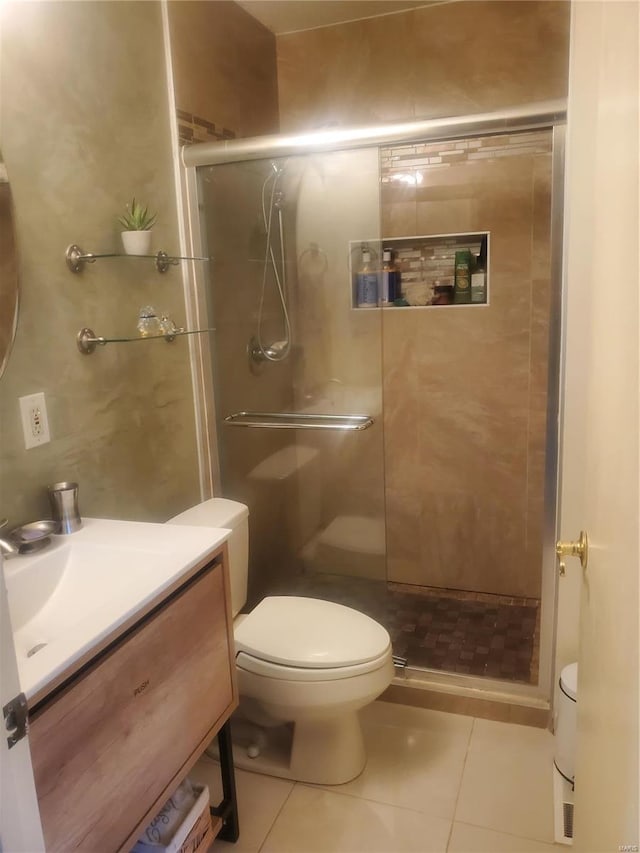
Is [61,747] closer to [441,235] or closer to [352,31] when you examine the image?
[441,235]

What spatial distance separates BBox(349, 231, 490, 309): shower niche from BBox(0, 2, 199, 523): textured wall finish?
78 centimetres

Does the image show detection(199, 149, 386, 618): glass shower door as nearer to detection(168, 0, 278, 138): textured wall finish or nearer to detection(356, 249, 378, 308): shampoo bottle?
detection(356, 249, 378, 308): shampoo bottle

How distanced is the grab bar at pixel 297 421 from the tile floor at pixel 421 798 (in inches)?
42.5

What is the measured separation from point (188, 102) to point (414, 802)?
7.30 feet

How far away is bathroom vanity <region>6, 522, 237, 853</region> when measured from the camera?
0.96 meters

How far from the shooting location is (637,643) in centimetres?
57

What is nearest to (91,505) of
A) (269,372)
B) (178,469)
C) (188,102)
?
(178,469)

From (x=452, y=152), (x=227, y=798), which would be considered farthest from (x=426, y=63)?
(x=227, y=798)

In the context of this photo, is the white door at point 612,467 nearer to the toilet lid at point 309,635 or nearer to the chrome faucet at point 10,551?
the toilet lid at point 309,635

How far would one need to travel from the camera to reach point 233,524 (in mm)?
1854

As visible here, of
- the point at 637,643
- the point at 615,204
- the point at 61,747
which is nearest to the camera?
the point at 637,643

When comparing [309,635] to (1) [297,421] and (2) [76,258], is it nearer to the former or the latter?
(1) [297,421]

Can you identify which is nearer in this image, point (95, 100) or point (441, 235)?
point (95, 100)

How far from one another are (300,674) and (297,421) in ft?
3.67
